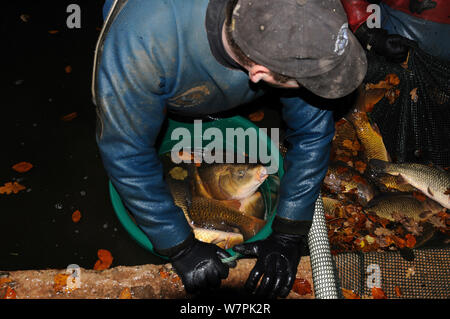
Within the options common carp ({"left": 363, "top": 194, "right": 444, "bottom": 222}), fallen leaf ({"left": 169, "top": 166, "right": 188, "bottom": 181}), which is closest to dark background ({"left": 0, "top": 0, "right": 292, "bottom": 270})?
fallen leaf ({"left": 169, "top": 166, "right": 188, "bottom": 181})

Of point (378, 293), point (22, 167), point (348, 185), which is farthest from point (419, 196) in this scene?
point (22, 167)

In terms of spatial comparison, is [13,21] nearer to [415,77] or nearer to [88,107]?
[88,107]

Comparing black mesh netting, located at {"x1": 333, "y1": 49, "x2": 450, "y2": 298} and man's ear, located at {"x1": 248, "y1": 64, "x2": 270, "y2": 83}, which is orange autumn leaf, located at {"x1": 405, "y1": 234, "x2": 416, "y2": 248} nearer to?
black mesh netting, located at {"x1": 333, "y1": 49, "x2": 450, "y2": 298}

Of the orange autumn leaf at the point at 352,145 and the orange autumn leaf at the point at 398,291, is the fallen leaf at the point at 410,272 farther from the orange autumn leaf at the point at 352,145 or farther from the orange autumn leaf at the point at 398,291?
the orange autumn leaf at the point at 352,145

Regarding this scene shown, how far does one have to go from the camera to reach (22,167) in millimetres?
3934

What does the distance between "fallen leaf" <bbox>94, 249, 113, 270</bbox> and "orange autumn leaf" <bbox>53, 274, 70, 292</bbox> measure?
71cm

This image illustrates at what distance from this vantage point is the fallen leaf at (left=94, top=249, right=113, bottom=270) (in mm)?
3501

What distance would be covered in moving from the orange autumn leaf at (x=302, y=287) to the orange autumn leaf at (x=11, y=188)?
3.02m

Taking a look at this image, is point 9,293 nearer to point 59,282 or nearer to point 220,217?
point 59,282

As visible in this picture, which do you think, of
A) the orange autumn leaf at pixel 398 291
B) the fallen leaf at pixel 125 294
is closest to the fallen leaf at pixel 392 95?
the orange autumn leaf at pixel 398 291

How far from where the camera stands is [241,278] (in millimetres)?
2873

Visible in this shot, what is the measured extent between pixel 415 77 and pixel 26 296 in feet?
13.1

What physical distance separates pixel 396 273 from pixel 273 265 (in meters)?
1.10
